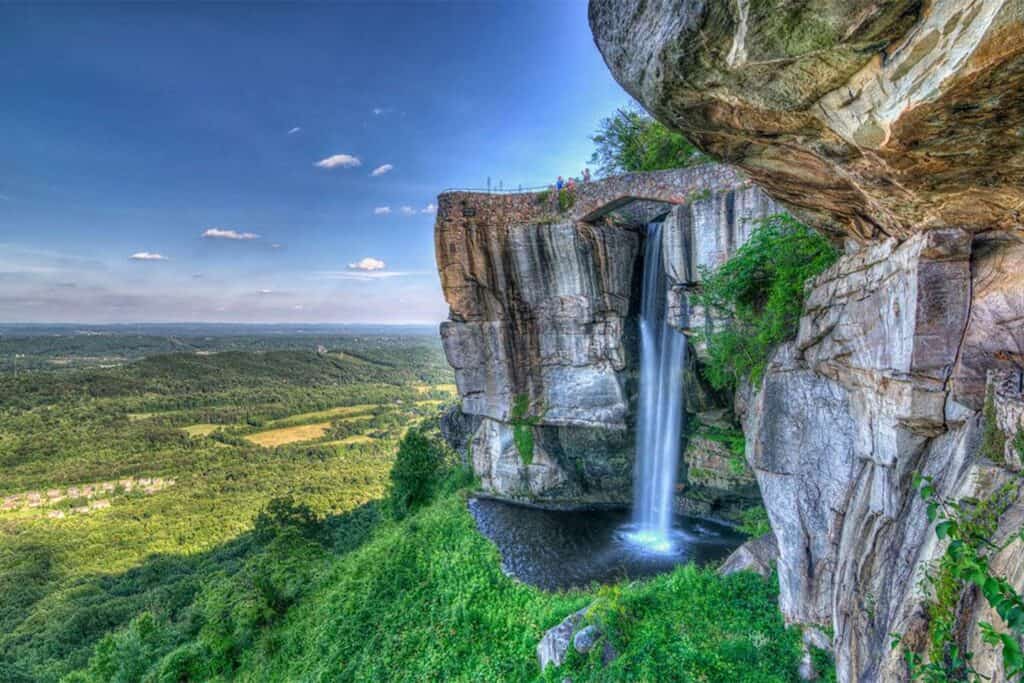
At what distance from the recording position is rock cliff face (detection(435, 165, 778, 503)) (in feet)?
47.0

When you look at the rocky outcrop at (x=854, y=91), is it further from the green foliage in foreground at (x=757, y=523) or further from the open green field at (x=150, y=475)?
the open green field at (x=150, y=475)

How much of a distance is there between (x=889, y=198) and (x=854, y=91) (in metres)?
1.40

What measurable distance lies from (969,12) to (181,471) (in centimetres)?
6128

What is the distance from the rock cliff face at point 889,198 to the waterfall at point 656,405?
8.57 meters

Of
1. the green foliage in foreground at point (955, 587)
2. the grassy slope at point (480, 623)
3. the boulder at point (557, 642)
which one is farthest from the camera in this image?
the boulder at point (557, 642)

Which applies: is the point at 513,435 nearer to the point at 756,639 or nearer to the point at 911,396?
the point at 756,639

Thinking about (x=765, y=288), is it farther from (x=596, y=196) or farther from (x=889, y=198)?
(x=596, y=196)

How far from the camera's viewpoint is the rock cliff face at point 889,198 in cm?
237

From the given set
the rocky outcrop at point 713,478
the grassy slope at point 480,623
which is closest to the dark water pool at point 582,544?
the rocky outcrop at point 713,478

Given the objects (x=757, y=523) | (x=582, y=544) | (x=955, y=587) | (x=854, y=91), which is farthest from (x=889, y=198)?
(x=582, y=544)

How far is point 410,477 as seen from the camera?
59.2ft

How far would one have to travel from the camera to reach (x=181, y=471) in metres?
46.9

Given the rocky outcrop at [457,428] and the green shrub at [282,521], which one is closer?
the green shrub at [282,521]

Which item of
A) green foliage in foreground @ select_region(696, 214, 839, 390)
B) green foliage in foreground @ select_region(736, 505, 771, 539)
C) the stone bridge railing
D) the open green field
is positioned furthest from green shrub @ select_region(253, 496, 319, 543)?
green foliage in foreground @ select_region(696, 214, 839, 390)
